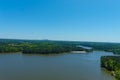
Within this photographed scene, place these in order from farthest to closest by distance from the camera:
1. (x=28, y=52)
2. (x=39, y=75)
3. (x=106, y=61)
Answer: (x=28, y=52)
(x=106, y=61)
(x=39, y=75)

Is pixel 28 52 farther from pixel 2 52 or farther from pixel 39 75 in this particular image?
pixel 39 75

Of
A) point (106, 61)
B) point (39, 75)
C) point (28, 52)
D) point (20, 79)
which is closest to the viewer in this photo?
point (20, 79)

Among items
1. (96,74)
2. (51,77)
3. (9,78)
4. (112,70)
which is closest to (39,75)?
(51,77)

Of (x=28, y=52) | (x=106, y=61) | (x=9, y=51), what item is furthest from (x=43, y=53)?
(x=106, y=61)

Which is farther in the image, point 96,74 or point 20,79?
point 96,74

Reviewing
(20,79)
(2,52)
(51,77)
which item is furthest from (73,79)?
(2,52)

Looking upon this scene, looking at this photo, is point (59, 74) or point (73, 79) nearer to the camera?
point (73, 79)

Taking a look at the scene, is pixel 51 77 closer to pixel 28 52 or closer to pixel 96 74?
pixel 96 74
